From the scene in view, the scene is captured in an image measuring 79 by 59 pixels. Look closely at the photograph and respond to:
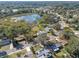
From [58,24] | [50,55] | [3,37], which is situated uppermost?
[58,24]

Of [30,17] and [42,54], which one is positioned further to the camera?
[30,17]

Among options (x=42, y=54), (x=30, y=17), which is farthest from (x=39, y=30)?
(x=42, y=54)

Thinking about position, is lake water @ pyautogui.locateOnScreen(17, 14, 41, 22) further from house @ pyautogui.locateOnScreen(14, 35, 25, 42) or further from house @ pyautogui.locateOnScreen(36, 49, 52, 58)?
house @ pyautogui.locateOnScreen(36, 49, 52, 58)

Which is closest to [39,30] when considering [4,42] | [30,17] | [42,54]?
[30,17]

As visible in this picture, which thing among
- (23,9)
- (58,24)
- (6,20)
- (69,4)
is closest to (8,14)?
(6,20)

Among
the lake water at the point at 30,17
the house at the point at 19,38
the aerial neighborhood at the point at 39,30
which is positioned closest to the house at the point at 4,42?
the aerial neighborhood at the point at 39,30

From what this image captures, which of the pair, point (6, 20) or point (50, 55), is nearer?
point (50, 55)

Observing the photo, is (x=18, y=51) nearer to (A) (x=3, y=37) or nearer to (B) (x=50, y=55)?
(A) (x=3, y=37)

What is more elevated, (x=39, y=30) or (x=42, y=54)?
(x=39, y=30)

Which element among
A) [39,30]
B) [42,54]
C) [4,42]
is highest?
[39,30]

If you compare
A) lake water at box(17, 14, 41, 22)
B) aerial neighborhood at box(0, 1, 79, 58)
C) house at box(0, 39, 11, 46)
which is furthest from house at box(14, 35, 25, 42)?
lake water at box(17, 14, 41, 22)

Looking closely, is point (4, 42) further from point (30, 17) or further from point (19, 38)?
point (30, 17)
